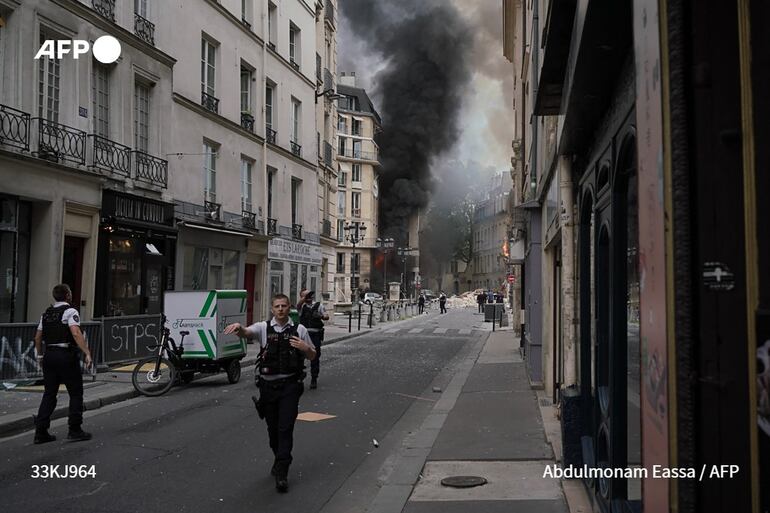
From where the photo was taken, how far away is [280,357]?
6.31 m

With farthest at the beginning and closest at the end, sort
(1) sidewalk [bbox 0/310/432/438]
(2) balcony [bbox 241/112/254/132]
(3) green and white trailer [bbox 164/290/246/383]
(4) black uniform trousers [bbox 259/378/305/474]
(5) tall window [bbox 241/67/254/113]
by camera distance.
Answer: (5) tall window [bbox 241/67/254/113] < (2) balcony [bbox 241/112/254/132] < (3) green and white trailer [bbox 164/290/246/383] < (1) sidewalk [bbox 0/310/432/438] < (4) black uniform trousers [bbox 259/378/305/474]

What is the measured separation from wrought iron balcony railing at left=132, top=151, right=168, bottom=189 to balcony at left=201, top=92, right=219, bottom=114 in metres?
3.40

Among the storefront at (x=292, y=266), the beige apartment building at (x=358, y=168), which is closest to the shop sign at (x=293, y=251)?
the storefront at (x=292, y=266)

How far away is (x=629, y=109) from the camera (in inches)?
133

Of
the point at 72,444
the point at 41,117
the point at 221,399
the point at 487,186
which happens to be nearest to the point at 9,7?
the point at 41,117

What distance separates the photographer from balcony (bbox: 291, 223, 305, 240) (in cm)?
2919

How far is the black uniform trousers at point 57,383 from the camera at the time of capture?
7.92 meters

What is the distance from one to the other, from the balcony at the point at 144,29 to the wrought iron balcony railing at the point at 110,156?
3.27 m

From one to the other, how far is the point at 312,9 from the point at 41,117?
18891 millimetres

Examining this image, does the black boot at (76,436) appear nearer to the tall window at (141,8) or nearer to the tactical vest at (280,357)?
the tactical vest at (280,357)

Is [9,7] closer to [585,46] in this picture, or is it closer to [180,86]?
[180,86]

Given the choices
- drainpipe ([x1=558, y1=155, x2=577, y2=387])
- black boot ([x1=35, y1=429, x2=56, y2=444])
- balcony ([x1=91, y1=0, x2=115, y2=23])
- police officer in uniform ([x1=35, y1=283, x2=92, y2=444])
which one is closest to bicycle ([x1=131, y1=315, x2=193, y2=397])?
police officer in uniform ([x1=35, y1=283, x2=92, y2=444])

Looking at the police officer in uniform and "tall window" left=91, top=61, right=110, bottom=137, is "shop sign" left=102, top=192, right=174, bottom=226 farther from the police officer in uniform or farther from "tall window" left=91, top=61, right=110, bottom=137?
the police officer in uniform

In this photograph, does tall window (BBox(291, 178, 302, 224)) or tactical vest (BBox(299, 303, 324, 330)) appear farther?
tall window (BBox(291, 178, 302, 224))
